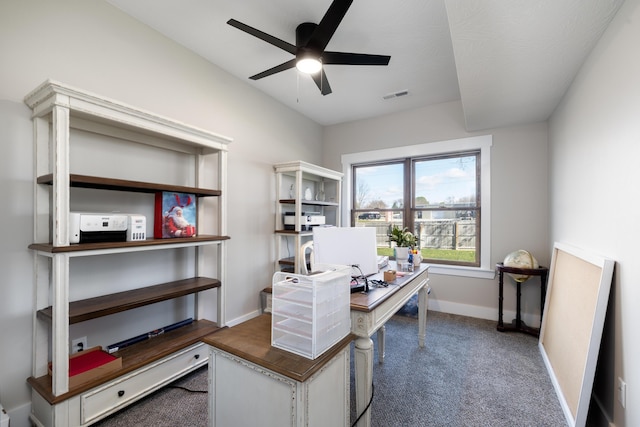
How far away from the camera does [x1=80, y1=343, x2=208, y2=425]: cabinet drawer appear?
1669 mm

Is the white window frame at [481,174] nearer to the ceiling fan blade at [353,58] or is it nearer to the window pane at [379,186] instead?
the window pane at [379,186]

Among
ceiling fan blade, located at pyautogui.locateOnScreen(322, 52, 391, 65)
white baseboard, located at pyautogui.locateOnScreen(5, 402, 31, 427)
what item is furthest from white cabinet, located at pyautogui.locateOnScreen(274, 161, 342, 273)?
white baseboard, located at pyautogui.locateOnScreen(5, 402, 31, 427)

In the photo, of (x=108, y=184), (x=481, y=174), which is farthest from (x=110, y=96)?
(x=481, y=174)

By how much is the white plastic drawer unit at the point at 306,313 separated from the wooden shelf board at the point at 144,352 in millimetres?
1244

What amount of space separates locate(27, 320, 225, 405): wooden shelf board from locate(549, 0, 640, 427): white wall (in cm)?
276

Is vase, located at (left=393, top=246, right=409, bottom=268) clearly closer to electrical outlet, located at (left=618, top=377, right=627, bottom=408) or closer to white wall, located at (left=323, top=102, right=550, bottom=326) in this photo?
white wall, located at (left=323, top=102, right=550, bottom=326)

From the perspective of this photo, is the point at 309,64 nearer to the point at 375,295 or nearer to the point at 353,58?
the point at 353,58

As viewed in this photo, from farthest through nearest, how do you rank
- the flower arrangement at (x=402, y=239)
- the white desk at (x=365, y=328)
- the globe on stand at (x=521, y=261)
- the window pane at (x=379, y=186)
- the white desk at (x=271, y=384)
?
the window pane at (x=379, y=186) < the globe on stand at (x=521, y=261) < the flower arrangement at (x=402, y=239) < the white desk at (x=365, y=328) < the white desk at (x=271, y=384)

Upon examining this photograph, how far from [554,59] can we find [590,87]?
0.32m

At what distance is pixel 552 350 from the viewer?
7.57 feet

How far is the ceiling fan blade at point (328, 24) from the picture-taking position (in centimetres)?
156

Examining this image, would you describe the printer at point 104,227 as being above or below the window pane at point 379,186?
below

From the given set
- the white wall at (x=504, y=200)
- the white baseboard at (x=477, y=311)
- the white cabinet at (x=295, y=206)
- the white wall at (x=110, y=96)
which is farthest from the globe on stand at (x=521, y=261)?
the white wall at (x=110, y=96)

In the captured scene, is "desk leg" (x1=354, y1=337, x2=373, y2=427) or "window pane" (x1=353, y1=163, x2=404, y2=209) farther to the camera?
"window pane" (x1=353, y1=163, x2=404, y2=209)
